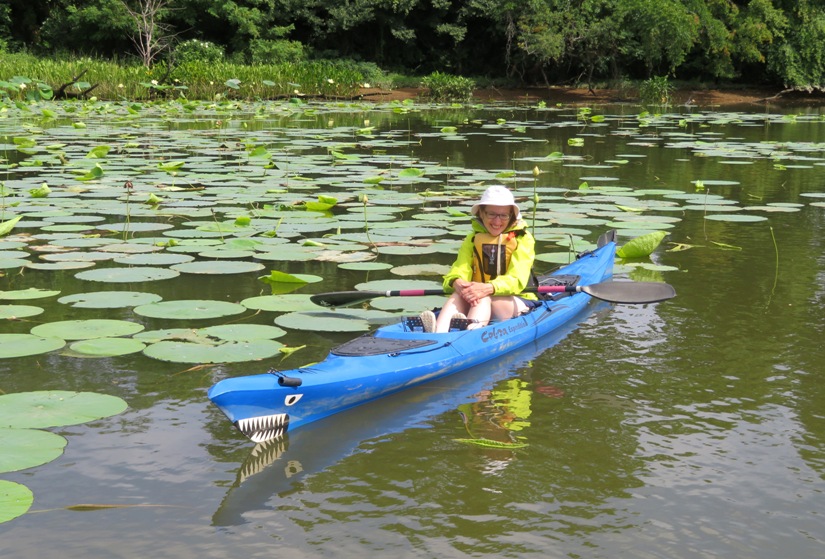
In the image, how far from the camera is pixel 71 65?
1959 cm

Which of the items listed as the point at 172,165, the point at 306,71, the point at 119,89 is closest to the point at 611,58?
the point at 306,71

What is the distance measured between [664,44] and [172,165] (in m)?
18.8

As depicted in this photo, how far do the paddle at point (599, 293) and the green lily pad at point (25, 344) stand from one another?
3.42 feet

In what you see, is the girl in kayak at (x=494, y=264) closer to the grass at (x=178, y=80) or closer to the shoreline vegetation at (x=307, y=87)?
the shoreline vegetation at (x=307, y=87)

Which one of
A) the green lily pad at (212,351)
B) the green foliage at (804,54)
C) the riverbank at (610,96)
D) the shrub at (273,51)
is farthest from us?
the shrub at (273,51)

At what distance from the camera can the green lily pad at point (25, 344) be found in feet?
11.2

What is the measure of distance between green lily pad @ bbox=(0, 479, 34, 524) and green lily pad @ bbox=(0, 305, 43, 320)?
1.63m

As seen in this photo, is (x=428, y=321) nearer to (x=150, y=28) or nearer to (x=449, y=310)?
(x=449, y=310)

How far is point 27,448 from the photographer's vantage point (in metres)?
2.64

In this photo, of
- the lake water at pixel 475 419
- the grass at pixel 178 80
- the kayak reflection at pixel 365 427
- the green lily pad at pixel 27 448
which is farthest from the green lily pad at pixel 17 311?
the grass at pixel 178 80

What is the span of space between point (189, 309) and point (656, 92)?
70.9 feet

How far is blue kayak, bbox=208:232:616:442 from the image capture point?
277 centimetres

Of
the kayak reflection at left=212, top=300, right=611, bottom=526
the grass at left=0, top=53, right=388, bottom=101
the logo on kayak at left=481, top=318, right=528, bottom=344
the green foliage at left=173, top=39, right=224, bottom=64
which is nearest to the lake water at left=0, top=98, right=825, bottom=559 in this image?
the kayak reflection at left=212, top=300, right=611, bottom=526

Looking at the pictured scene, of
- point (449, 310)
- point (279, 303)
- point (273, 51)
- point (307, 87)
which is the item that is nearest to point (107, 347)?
point (279, 303)
